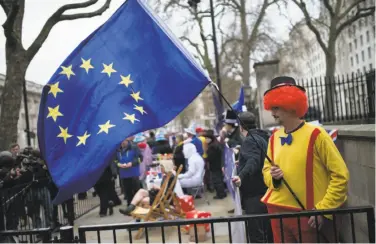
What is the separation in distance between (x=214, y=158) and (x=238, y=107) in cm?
165

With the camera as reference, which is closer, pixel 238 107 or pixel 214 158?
pixel 238 107

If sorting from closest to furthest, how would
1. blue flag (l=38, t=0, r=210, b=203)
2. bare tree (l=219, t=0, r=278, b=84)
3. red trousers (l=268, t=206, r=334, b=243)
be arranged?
red trousers (l=268, t=206, r=334, b=243) → blue flag (l=38, t=0, r=210, b=203) → bare tree (l=219, t=0, r=278, b=84)

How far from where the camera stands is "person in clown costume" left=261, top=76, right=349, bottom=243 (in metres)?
3.02

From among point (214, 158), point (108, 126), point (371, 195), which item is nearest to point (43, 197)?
point (214, 158)

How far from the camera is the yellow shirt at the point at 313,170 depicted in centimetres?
300

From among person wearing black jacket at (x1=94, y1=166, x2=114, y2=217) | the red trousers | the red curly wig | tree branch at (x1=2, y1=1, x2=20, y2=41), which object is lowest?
person wearing black jacket at (x1=94, y1=166, x2=114, y2=217)

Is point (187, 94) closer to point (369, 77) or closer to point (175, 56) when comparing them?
point (175, 56)

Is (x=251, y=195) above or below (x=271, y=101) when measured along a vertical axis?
below

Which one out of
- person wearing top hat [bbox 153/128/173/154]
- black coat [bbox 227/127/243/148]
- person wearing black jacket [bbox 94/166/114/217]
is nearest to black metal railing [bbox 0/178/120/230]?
person wearing black jacket [bbox 94/166/114/217]

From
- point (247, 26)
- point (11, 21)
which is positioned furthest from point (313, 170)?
point (247, 26)

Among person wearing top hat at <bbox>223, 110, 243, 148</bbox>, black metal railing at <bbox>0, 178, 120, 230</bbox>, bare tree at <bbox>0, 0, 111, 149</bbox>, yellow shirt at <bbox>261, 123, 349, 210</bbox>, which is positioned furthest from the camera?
bare tree at <bbox>0, 0, 111, 149</bbox>

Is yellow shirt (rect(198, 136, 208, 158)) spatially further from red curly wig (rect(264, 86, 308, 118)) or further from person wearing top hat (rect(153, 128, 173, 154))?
red curly wig (rect(264, 86, 308, 118))

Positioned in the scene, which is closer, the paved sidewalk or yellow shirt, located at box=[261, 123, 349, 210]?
yellow shirt, located at box=[261, 123, 349, 210]

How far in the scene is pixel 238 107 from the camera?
9.30 metres
